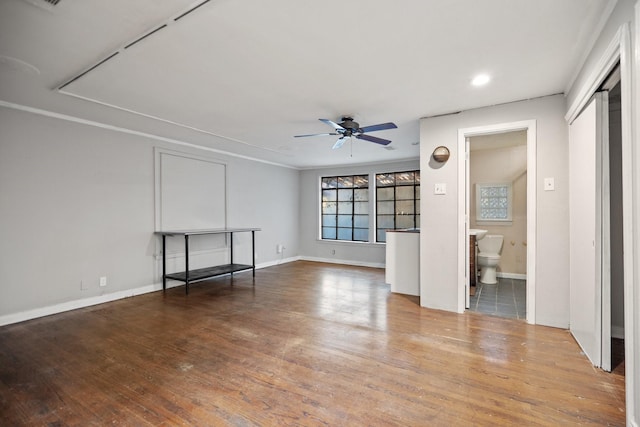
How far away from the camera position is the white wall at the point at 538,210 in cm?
313

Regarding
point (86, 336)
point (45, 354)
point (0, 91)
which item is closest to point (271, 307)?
point (86, 336)

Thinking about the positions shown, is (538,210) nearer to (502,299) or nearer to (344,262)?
(502,299)

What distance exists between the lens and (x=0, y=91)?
300cm

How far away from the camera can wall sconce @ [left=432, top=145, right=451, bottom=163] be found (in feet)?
12.0

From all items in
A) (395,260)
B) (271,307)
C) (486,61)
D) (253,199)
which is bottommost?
(271,307)

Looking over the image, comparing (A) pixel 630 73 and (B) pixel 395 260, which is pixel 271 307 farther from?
(A) pixel 630 73

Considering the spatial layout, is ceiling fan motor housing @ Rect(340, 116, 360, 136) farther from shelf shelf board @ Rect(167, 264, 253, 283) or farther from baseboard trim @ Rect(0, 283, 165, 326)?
baseboard trim @ Rect(0, 283, 165, 326)

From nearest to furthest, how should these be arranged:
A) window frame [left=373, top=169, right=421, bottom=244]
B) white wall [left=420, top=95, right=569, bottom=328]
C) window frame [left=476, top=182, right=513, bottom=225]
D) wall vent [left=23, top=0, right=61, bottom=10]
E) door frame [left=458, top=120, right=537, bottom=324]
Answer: wall vent [left=23, top=0, right=61, bottom=10]
white wall [left=420, top=95, right=569, bottom=328]
door frame [left=458, top=120, right=537, bottom=324]
window frame [left=476, top=182, right=513, bottom=225]
window frame [left=373, top=169, right=421, bottom=244]

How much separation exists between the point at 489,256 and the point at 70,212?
243 inches

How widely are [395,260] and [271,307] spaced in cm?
196

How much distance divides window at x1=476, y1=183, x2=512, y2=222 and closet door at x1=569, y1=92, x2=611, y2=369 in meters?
2.86

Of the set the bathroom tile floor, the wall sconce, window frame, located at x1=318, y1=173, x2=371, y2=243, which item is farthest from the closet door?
window frame, located at x1=318, y1=173, x2=371, y2=243

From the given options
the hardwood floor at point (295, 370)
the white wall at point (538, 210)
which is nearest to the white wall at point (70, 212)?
the hardwood floor at point (295, 370)

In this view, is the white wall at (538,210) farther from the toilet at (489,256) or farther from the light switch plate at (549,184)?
the toilet at (489,256)
